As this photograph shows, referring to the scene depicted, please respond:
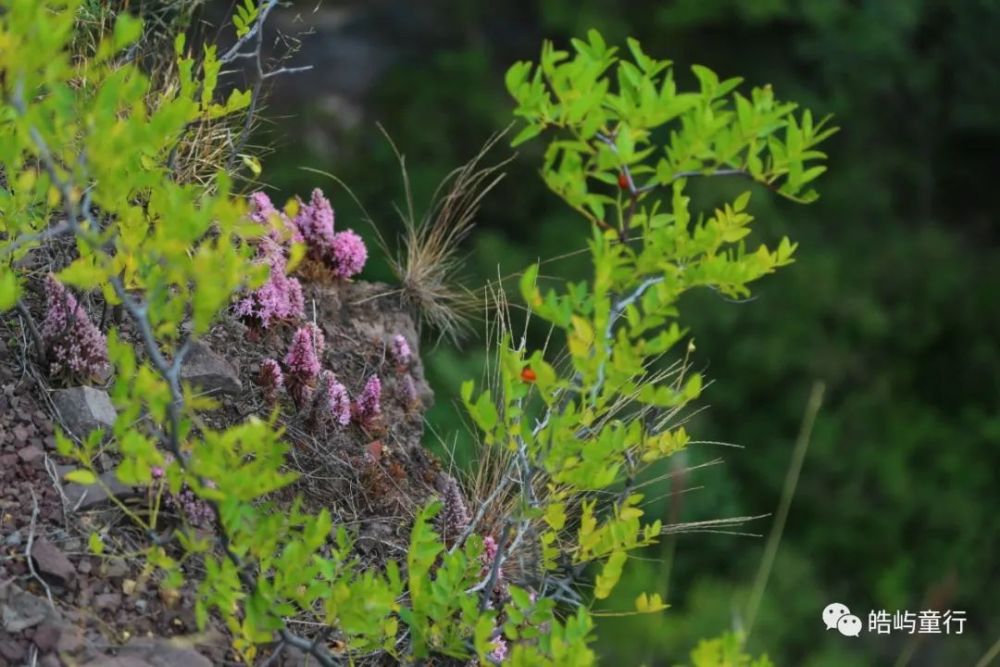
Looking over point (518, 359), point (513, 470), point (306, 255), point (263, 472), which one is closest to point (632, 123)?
point (518, 359)

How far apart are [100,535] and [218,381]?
1.98 feet

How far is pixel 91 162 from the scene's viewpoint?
2.16 m

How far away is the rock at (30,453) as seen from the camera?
2816 mm

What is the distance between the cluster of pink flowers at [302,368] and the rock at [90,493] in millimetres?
617

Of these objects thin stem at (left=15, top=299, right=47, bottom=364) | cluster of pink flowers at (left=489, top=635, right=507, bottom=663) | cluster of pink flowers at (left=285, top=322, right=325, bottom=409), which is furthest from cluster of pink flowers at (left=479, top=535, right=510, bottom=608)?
thin stem at (left=15, top=299, right=47, bottom=364)

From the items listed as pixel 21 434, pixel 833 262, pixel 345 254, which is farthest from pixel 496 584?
pixel 833 262

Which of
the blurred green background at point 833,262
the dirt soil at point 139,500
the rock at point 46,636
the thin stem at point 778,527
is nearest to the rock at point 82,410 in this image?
the dirt soil at point 139,500

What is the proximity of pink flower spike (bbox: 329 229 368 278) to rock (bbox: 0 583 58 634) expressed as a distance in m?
1.58

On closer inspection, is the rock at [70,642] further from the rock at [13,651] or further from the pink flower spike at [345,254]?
the pink flower spike at [345,254]

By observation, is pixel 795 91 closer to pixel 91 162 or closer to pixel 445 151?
pixel 445 151

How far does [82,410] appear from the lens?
115 inches

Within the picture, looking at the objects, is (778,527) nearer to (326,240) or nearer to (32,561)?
(326,240)

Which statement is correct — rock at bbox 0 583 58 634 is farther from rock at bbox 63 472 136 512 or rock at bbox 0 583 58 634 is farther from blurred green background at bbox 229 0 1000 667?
blurred green background at bbox 229 0 1000 667

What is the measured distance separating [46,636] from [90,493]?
38cm
